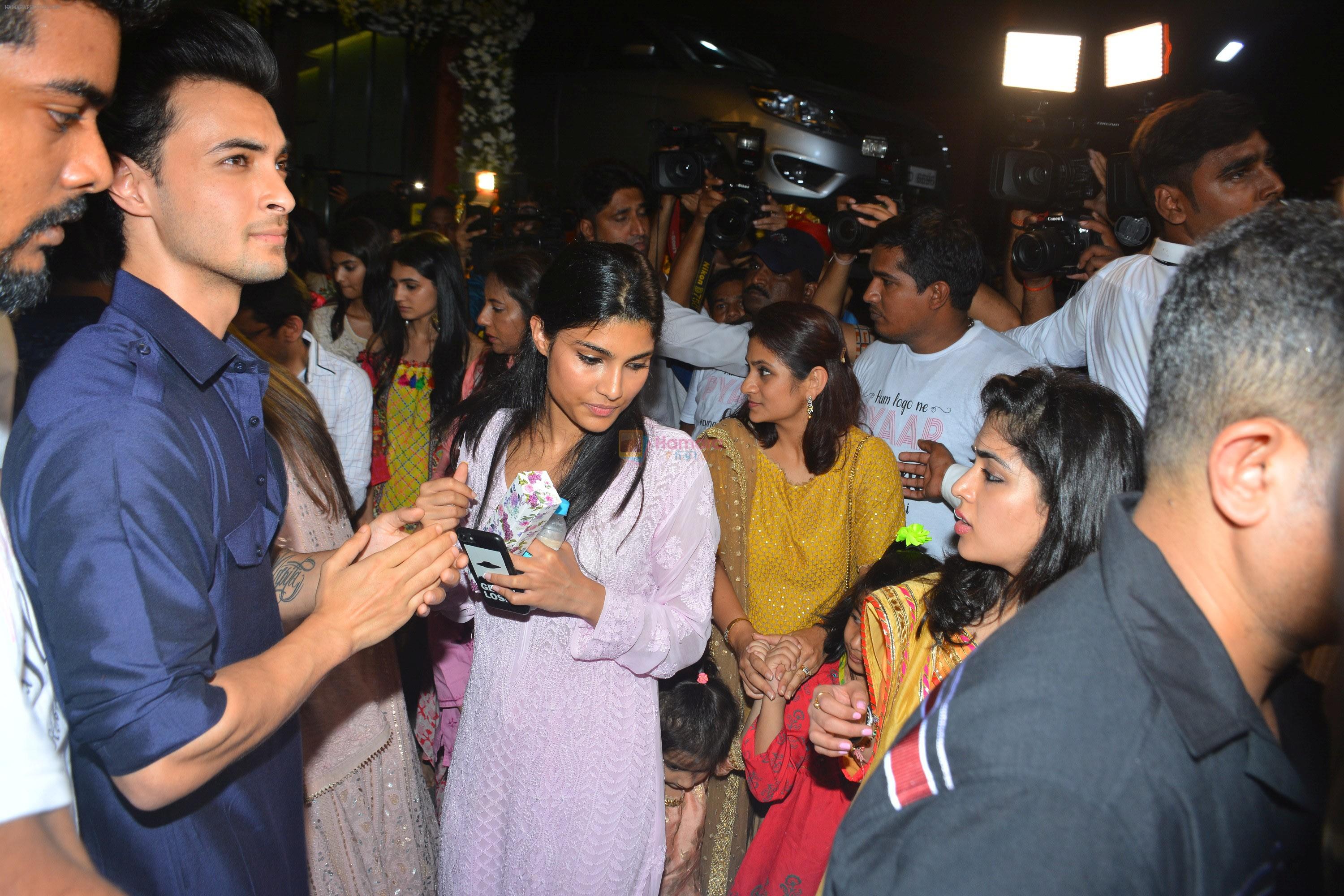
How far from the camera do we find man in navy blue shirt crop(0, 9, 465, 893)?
1.03m

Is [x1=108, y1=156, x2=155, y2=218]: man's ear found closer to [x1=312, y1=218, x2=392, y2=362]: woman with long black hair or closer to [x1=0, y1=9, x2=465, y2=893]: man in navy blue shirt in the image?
[x1=0, y1=9, x2=465, y2=893]: man in navy blue shirt

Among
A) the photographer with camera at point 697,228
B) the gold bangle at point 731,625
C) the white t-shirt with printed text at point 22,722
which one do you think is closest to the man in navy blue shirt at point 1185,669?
the white t-shirt with printed text at point 22,722

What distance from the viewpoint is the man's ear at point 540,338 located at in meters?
2.15

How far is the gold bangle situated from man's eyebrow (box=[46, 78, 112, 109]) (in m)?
1.96

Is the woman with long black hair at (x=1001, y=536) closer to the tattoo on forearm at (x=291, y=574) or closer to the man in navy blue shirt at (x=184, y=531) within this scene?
the man in navy blue shirt at (x=184, y=531)

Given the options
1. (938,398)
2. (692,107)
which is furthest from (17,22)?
(692,107)

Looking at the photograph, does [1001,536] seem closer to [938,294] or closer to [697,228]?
[938,294]

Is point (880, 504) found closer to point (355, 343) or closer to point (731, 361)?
point (731, 361)

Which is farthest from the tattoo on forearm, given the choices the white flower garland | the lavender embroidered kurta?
the white flower garland

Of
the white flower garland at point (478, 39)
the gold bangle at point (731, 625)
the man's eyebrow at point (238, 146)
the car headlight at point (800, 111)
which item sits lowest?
the gold bangle at point (731, 625)

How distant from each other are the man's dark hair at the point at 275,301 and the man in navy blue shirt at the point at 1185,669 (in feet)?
8.32

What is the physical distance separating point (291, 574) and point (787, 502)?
1534mm

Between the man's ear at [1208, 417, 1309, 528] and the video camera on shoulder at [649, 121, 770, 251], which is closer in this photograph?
the man's ear at [1208, 417, 1309, 528]

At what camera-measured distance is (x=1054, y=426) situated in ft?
5.20
